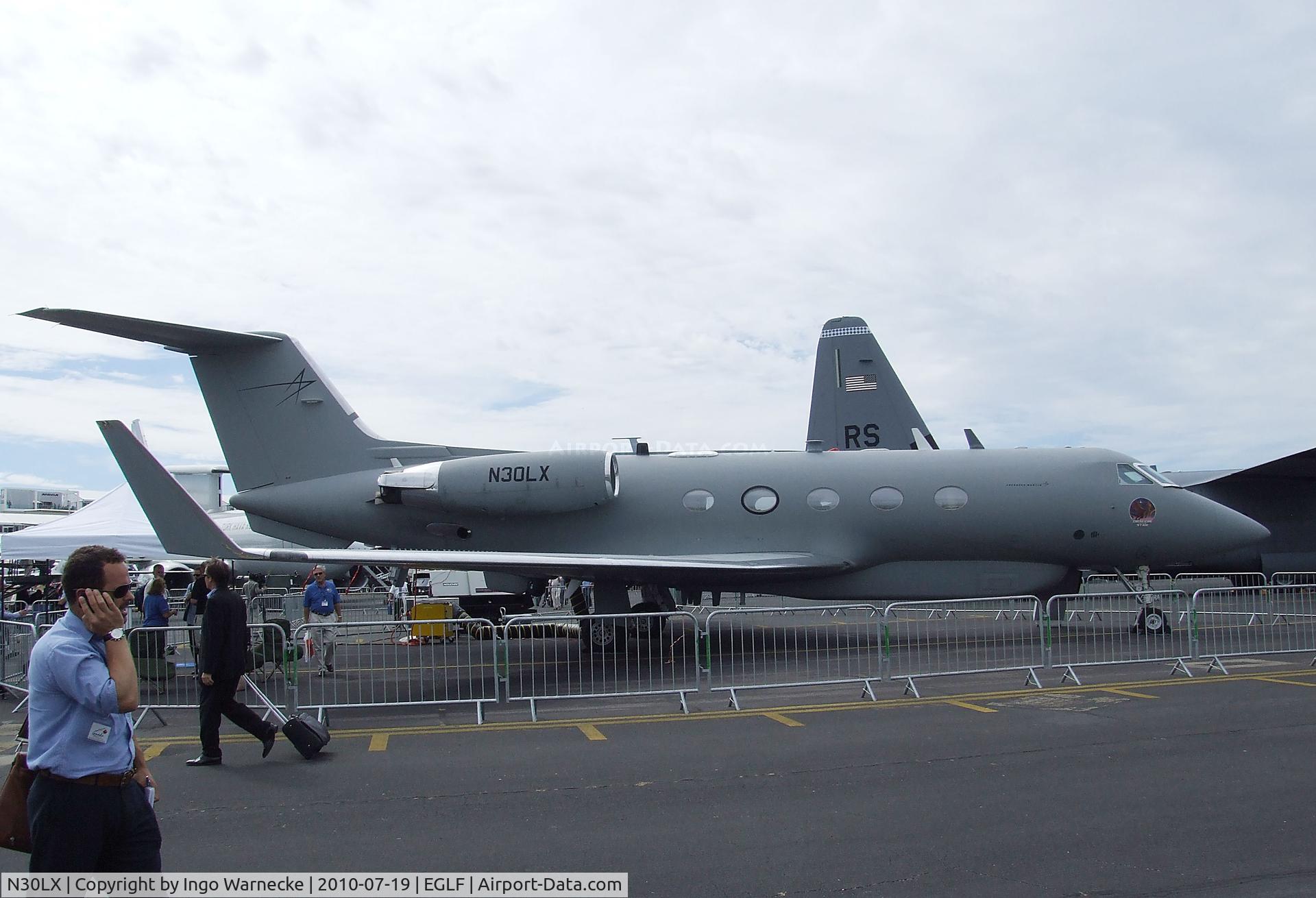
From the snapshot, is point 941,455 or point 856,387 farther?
point 856,387

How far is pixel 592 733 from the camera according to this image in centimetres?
852

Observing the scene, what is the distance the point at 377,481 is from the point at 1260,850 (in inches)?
519

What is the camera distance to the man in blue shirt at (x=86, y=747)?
125 inches

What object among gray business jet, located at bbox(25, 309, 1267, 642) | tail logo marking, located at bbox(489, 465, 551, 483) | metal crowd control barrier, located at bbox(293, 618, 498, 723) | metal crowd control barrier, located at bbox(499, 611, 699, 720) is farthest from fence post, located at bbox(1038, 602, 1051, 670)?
tail logo marking, located at bbox(489, 465, 551, 483)

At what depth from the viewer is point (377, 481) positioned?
50.8 ft

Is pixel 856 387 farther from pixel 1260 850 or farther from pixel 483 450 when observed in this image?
pixel 1260 850

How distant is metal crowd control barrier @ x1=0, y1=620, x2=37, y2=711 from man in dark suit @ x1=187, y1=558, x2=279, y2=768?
4.13 m

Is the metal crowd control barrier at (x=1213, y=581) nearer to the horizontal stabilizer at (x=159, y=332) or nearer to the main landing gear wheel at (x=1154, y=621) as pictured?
the main landing gear wheel at (x=1154, y=621)

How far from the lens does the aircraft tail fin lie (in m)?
24.9

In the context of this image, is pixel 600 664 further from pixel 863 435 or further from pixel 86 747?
pixel 863 435

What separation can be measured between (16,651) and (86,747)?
10126 millimetres

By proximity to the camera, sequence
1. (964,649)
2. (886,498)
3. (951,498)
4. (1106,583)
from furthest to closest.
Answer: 1. (1106,583)
2. (886,498)
3. (951,498)
4. (964,649)

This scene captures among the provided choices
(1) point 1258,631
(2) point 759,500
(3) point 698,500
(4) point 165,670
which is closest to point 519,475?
(3) point 698,500

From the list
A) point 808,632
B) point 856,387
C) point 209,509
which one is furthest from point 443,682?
point 209,509
